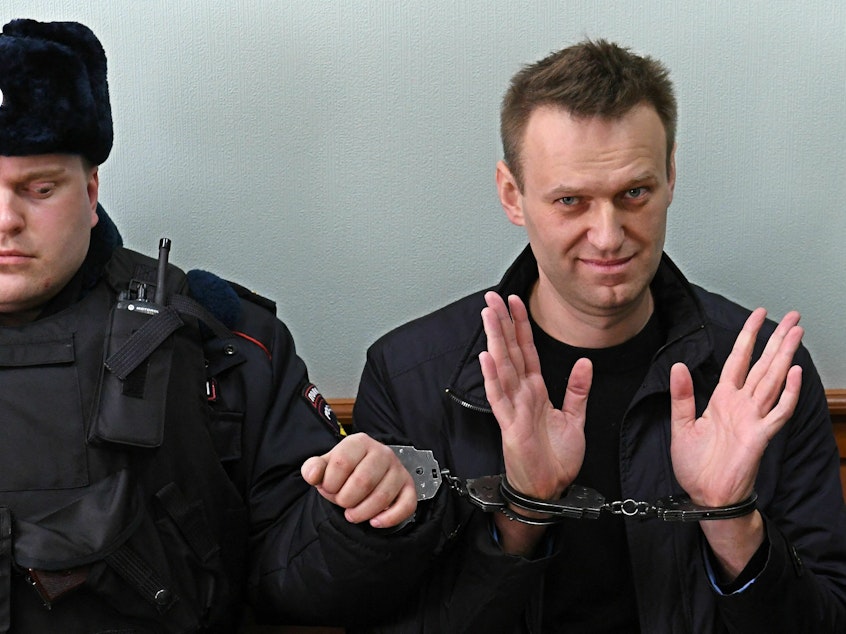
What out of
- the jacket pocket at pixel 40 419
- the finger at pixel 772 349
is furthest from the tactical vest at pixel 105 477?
the finger at pixel 772 349

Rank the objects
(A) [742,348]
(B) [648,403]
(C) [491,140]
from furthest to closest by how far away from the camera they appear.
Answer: (C) [491,140] < (B) [648,403] < (A) [742,348]

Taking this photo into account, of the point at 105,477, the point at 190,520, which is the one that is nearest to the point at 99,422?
the point at 105,477

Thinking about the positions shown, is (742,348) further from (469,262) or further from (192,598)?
(192,598)

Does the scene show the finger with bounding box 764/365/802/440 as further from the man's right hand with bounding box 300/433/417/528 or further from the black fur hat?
the black fur hat

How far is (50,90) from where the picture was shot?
5.71ft

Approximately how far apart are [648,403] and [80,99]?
1.00m

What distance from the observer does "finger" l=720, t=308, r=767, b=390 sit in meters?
1.76

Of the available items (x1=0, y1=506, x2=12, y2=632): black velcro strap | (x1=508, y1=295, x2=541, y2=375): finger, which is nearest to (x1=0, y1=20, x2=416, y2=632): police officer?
(x1=0, y1=506, x2=12, y2=632): black velcro strap

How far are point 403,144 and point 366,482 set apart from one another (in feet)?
→ 2.64

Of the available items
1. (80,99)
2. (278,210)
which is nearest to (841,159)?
(278,210)

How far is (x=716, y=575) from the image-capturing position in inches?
71.7

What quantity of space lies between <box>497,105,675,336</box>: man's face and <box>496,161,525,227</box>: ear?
6 cm

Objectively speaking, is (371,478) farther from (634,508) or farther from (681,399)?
(681,399)

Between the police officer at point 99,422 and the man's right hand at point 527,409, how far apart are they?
0.17m
